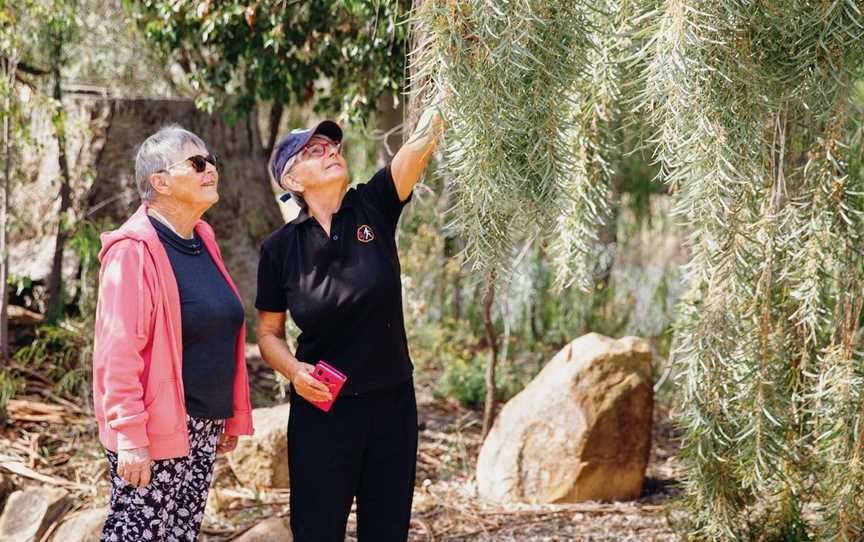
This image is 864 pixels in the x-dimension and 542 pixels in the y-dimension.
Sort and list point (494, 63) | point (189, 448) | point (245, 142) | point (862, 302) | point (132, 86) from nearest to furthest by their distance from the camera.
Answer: point (494, 63)
point (189, 448)
point (862, 302)
point (245, 142)
point (132, 86)

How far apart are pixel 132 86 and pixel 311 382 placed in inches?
176

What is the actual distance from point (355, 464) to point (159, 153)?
91 cm

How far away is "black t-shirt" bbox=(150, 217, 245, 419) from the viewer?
8.32 feet

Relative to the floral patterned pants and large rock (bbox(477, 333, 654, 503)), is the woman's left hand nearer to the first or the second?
the floral patterned pants

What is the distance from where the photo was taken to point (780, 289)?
3127 millimetres

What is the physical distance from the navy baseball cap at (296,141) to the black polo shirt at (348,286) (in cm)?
13

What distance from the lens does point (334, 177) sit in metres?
2.62

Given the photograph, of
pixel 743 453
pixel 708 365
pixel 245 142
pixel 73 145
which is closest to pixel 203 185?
pixel 708 365

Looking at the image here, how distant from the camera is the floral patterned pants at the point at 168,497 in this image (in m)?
2.51

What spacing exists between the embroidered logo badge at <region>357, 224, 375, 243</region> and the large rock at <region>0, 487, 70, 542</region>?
1.61m

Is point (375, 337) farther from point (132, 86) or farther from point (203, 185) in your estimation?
point (132, 86)

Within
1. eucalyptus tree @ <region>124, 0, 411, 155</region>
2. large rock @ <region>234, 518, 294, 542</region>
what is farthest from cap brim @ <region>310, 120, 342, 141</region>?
large rock @ <region>234, 518, 294, 542</region>

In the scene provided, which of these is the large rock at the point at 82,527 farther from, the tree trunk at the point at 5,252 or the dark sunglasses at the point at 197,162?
the tree trunk at the point at 5,252

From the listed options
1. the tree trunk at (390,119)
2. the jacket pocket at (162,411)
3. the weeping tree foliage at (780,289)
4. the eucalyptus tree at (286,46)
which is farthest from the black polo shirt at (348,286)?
the tree trunk at (390,119)
